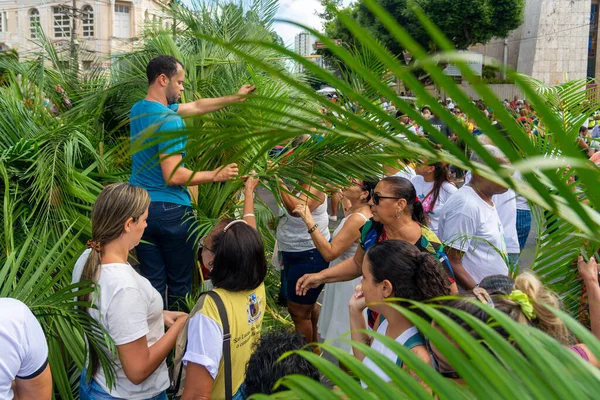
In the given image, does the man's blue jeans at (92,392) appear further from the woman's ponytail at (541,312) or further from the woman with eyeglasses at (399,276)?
the woman's ponytail at (541,312)

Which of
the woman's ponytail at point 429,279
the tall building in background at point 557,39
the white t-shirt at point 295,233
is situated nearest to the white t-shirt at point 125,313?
the woman's ponytail at point 429,279

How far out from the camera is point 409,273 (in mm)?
2225

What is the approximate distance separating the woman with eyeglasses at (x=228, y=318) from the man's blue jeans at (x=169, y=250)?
2.43 feet

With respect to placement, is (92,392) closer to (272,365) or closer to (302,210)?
(272,365)

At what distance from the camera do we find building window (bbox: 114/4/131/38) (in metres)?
35.0

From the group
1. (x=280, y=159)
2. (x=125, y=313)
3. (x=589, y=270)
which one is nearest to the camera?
(x=125, y=313)

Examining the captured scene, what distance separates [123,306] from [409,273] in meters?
1.05

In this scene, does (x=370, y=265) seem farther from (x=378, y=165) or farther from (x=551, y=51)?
(x=551, y=51)

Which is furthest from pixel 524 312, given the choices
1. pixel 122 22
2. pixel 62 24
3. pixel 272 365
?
pixel 122 22

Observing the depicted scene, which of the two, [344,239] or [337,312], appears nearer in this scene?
[344,239]

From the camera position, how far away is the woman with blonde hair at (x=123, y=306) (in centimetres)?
216

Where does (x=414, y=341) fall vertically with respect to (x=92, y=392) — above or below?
above

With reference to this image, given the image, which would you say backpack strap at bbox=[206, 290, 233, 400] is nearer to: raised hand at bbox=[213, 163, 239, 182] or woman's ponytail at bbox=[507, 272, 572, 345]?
raised hand at bbox=[213, 163, 239, 182]

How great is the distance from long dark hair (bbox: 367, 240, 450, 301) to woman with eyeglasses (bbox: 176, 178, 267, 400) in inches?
19.3
